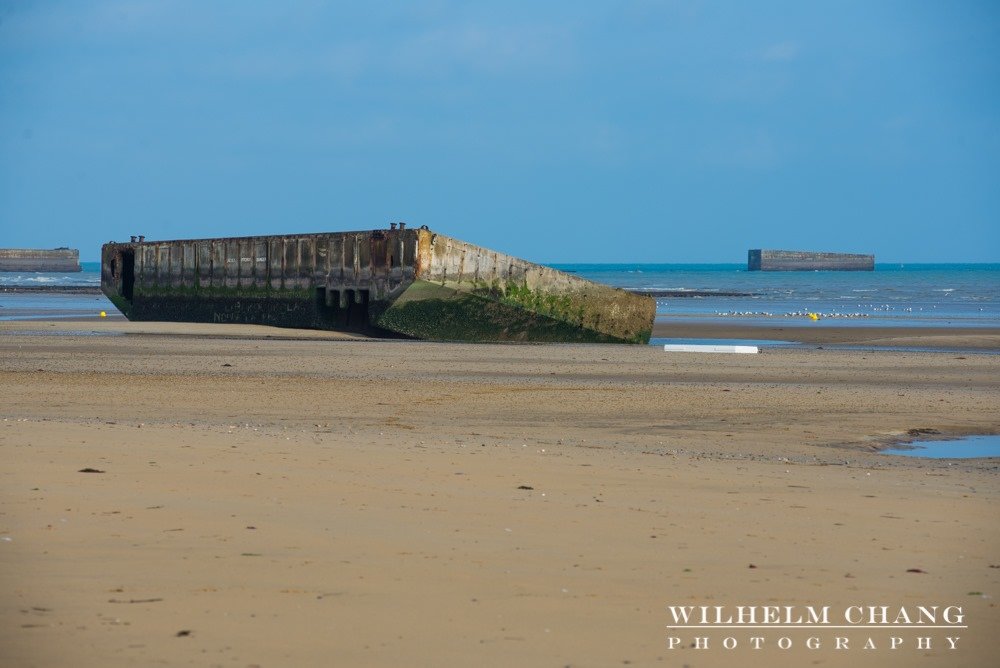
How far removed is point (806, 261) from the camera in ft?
568

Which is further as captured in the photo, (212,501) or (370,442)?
(370,442)

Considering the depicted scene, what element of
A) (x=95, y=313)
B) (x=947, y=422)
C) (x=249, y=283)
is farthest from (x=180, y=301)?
(x=947, y=422)

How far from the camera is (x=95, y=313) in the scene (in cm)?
4078

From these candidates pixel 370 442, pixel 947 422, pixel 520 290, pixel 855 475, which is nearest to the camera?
pixel 855 475

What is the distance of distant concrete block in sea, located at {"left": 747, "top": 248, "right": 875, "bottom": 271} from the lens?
17300 centimetres

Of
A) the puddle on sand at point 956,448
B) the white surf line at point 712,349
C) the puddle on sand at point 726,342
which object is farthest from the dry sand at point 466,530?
the puddle on sand at point 726,342

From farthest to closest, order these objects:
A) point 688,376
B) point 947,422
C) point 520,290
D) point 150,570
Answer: point 520,290
point 688,376
point 947,422
point 150,570

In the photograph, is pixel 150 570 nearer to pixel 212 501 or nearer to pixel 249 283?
pixel 212 501

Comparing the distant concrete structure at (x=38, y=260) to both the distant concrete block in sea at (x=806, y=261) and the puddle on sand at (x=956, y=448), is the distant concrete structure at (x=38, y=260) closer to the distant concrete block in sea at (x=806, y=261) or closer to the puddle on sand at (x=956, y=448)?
the distant concrete block in sea at (x=806, y=261)

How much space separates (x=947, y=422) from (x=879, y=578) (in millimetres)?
7215

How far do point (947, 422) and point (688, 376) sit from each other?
17.2 feet

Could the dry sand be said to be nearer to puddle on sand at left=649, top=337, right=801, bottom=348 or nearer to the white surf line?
the white surf line

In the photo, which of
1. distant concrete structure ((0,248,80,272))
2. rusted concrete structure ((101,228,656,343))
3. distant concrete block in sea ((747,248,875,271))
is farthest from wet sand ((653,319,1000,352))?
distant concrete block in sea ((747,248,875,271))

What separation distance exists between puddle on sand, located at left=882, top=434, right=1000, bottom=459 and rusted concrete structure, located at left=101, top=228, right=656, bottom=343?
49.7 feet
